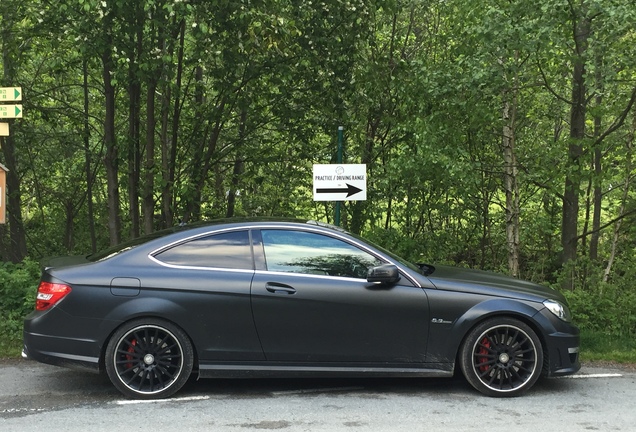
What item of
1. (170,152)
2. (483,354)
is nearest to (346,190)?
(483,354)

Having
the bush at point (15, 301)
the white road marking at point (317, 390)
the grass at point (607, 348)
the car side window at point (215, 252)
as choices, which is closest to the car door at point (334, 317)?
the car side window at point (215, 252)

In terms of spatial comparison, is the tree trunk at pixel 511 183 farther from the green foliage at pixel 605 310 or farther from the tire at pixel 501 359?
the tire at pixel 501 359

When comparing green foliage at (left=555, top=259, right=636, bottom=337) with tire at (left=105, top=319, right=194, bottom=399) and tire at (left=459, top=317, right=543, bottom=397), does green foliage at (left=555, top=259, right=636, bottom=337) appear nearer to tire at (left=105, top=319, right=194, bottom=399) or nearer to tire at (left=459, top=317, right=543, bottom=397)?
tire at (left=459, top=317, right=543, bottom=397)

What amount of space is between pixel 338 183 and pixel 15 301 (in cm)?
408

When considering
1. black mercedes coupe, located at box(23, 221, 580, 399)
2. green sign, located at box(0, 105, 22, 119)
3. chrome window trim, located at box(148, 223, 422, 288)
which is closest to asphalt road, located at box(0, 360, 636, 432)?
black mercedes coupe, located at box(23, 221, 580, 399)

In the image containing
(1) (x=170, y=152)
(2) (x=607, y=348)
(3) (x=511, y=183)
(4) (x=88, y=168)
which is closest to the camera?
(2) (x=607, y=348)

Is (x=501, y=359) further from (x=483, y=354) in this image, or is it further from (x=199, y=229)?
(x=199, y=229)

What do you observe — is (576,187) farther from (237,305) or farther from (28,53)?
(28,53)

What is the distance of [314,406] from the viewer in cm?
540

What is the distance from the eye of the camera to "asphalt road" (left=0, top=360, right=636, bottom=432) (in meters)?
4.94

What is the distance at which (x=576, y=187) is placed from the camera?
390 inches

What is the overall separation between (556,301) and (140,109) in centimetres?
861

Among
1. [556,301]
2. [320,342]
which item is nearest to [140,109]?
[320,342]

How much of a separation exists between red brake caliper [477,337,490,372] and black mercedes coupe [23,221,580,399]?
0.06ft
